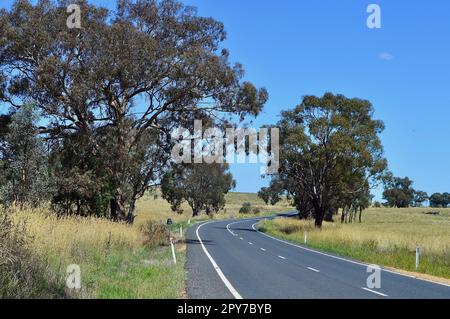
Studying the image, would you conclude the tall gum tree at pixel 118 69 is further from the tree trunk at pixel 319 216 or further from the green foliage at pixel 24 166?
the tree trunk at pixel 319 216

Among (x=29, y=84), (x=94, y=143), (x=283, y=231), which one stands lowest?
(x=283, y=231)

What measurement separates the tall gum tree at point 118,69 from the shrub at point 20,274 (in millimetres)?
18748

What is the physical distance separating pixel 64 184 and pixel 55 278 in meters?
20.5

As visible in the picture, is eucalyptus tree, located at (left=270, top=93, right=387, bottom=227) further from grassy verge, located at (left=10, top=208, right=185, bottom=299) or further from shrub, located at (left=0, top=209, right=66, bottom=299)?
shrub, located at (left=0, top=209, right=66, bottom=299)

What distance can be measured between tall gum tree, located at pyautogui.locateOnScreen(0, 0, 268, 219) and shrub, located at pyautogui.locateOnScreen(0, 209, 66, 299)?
18.7m

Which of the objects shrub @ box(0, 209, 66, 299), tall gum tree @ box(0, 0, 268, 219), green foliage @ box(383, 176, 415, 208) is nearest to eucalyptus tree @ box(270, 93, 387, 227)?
tall gum tree @ box(0, 0, 268, 219)

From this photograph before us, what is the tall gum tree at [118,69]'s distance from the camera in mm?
28781

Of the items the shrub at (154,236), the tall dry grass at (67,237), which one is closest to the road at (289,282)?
the tall dry grass at (67,237)

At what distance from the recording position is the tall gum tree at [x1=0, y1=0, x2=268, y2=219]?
28781 mm

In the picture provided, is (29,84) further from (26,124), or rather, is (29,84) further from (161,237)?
(161,237)

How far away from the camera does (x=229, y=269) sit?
1916 cm

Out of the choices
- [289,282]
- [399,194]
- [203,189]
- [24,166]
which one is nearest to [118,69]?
Result: [24,166]

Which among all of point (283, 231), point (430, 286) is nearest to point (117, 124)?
point (430, 286)

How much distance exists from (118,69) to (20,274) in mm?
20307
